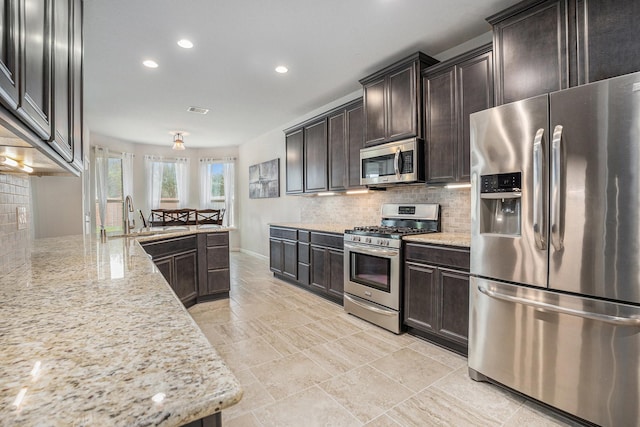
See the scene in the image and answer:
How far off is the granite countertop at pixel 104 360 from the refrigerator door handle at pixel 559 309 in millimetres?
1863

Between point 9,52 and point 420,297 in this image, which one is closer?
point 9,52

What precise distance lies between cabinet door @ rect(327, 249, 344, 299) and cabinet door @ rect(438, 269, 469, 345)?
4.24 ft

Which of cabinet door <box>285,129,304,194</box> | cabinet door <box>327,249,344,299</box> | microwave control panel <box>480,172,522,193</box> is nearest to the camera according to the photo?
microwave control panel <box>480,172,522,193</box>

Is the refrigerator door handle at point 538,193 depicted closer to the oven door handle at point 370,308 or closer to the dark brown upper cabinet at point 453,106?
the dark brown upper cabinet at point 453,106

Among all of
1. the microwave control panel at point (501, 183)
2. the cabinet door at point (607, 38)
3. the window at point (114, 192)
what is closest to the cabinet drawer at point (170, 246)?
the microwave control panel at point (501, 183)

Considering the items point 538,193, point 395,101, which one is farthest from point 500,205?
point 395,101

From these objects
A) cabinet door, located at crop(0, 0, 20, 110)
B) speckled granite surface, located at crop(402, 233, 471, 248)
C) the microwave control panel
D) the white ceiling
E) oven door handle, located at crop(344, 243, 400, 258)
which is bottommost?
oven door handle, located at crop(344, 243, 400, 258)

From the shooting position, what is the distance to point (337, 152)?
3994 mm

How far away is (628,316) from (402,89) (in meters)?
2.39

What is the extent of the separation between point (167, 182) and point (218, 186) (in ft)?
3.79

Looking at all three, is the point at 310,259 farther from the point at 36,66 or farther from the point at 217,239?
the point at 36,66

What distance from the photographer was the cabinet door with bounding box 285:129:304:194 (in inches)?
185

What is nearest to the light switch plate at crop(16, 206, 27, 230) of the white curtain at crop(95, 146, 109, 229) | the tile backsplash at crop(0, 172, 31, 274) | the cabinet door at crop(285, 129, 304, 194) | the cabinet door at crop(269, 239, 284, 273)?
the tile backsplash at crop(0, 172, 31, 274)

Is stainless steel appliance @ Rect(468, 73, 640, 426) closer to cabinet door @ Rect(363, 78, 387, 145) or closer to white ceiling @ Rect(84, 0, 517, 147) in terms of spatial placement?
white ceiling @ Rect(84, 0, 517, 147)
